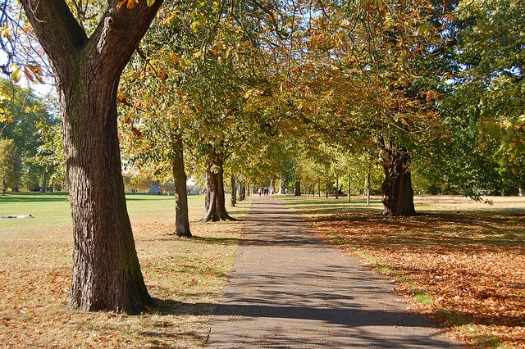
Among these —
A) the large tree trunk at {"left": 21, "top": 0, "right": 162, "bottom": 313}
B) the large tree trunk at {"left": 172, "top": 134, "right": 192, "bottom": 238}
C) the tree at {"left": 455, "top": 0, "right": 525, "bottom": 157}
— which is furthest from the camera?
the large tree trunk at {"left": 172, "top": 134, "right": 192, "bottom": 238}

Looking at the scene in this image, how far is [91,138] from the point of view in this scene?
593cm

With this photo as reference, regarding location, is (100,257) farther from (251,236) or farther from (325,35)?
(251,236)

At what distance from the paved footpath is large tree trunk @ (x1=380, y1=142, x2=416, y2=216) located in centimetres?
1333

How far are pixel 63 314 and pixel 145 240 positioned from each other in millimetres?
9590

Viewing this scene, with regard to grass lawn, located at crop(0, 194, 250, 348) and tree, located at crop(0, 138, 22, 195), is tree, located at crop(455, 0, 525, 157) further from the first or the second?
Answer: tree, located at crop(0, 138, 22, 195)

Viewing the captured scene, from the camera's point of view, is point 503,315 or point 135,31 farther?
point 503,315

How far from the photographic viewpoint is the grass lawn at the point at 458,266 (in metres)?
5.90

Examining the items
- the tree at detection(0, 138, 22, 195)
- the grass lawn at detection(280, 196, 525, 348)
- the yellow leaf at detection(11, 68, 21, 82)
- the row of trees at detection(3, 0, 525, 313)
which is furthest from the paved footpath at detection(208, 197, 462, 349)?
the tree at detection(0, 138, 22, 195)

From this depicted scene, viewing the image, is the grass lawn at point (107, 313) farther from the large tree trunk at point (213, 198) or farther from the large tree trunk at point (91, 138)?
the large tree trunk at point (213, 198)

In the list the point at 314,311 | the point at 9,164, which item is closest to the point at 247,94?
the point at 314,311

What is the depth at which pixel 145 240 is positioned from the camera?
15422mm

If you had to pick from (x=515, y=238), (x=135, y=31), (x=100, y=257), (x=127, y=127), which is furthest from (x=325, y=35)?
(x=515, y=238)

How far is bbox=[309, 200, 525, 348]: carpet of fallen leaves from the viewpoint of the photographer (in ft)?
19.3

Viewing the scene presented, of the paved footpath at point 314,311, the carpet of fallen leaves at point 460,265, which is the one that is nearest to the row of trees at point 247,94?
the paved footpath at point 314,311
